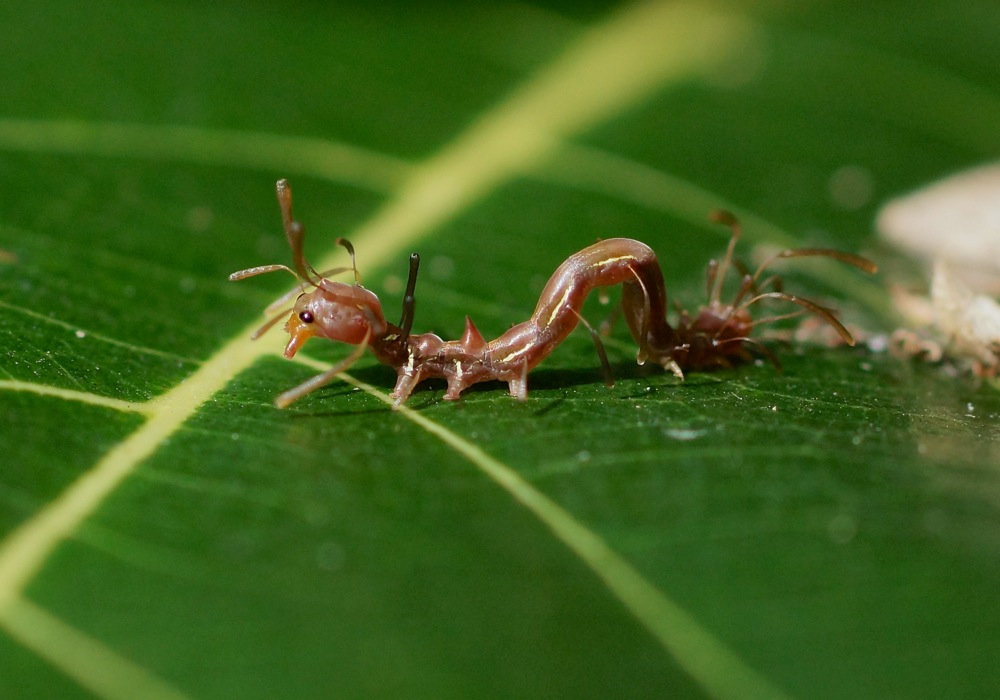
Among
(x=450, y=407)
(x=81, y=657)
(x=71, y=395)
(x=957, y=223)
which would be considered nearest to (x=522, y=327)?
(x=450, y=407)

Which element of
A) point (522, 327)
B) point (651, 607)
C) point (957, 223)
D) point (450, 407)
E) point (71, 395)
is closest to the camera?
point (651, 607)

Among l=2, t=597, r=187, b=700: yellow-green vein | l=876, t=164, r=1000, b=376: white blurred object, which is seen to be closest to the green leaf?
l=2, t=597, r=187, b=700: yellow-green vein

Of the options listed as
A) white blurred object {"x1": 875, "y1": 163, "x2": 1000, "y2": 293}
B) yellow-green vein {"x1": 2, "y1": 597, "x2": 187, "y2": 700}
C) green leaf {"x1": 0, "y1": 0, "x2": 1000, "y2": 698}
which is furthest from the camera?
white blurred object {"x1": 875, "y1": 163, "x2": 1000, "y2": 293}

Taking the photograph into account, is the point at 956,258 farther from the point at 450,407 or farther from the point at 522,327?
the point at 450,407

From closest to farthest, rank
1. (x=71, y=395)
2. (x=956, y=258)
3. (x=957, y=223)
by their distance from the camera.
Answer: (x=71, y=395) < (x=956, y=258) < (x=957, y=223)

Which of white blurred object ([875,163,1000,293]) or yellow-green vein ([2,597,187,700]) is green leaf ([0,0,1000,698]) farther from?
white blurred object ([875,163,1000,293])

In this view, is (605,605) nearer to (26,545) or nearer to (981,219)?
(26,545)
